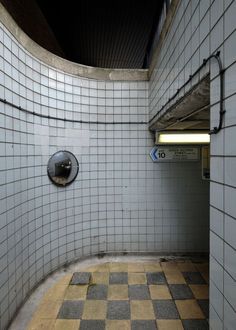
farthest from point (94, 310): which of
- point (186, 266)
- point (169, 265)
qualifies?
point (186, 266)

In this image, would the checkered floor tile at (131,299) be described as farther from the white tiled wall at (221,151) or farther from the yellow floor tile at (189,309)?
the white tiled wall at (221,151)

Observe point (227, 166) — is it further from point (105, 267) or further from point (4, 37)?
point (105, 267)

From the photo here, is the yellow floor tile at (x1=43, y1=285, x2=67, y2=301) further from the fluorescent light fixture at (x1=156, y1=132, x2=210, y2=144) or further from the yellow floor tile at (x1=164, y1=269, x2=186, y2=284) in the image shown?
the fluorescent light fixture at (x1=156, y1=132, x2=210, y2=144)

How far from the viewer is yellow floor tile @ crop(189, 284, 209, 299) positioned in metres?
2.79

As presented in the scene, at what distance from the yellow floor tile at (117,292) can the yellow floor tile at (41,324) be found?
71cm

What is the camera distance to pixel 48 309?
255 centimetres

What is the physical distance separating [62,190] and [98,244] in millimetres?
1108

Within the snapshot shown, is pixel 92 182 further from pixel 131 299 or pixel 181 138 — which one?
pixel 131 299

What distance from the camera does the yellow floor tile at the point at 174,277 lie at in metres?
3.11

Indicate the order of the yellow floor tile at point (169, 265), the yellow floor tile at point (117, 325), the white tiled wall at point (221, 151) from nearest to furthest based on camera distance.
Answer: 1. the white tiled wall at point (221, 151)
2. the yellow floor tile at point (117, 325)
3. the yellow floor tile at point (169, 265)

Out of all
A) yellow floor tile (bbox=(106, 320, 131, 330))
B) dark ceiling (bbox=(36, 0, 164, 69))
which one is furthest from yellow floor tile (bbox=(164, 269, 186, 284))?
dark ceiling (bbox=(36, 0, 164, 69))

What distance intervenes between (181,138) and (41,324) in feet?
9.31

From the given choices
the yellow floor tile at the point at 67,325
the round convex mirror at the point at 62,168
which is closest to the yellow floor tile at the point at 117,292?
the yellow floor tile at the point at 67,325

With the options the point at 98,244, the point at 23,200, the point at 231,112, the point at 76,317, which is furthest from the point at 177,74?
the point at 98,244
